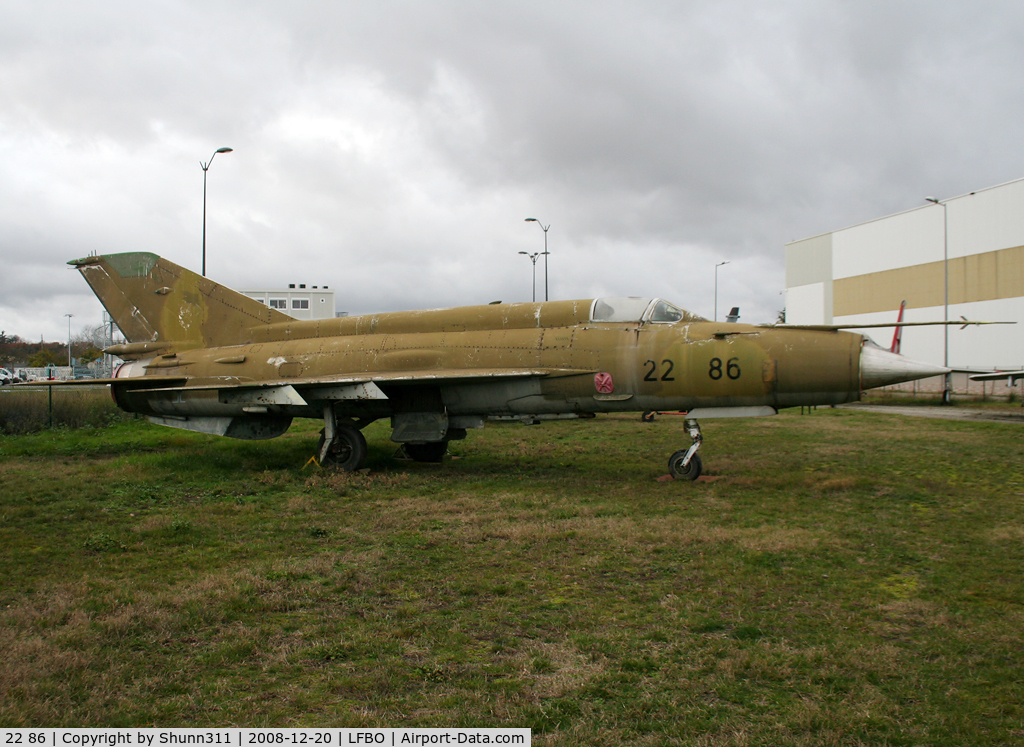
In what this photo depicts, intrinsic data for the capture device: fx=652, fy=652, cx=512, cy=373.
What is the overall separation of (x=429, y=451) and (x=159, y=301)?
660cm

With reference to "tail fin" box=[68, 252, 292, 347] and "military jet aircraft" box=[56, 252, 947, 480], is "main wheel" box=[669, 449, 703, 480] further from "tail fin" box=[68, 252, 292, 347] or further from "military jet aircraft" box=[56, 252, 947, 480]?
"tail fin" box=[68, 252, 292, 347]

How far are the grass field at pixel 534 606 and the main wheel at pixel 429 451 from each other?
249cm

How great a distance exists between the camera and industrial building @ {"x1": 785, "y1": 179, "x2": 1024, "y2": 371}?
36750 mm

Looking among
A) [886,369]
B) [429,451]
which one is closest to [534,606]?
[886,369]

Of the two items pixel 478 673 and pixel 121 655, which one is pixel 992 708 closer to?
pixel 478 673


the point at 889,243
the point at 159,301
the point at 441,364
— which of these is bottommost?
the point at 441,364

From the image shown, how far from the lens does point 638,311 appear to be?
10719 millimetres

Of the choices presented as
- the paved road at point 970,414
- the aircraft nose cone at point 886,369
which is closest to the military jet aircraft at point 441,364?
the aircraft nose cone at point 886,369

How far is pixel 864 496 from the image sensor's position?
891cm

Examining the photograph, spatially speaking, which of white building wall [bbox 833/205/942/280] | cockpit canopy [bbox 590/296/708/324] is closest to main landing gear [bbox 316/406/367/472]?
cockpit canopy [bbox 590/296/708/324]

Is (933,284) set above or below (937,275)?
below

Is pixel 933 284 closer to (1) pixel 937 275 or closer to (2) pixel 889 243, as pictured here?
(1) pixel 937 275

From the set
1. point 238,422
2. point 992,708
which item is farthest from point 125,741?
point 238,422

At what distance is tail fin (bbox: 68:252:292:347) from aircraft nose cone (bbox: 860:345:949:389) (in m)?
11.4
